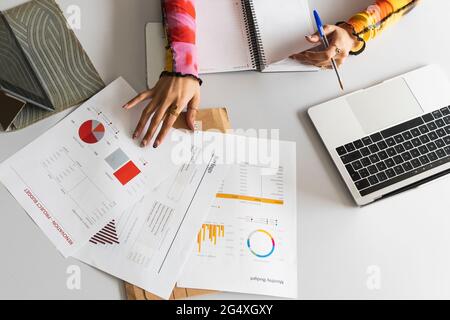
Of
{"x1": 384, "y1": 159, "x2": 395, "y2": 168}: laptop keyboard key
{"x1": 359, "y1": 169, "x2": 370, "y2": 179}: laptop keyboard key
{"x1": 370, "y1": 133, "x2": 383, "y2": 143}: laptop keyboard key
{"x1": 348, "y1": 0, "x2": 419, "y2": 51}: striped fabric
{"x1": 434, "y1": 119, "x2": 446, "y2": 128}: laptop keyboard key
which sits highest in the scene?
{"x1": 348, "y1": 0, "x2": 419, "y2": 51}: striped fabric

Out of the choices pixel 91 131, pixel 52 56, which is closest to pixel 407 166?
pixel 91 131

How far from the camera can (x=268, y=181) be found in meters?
0.78

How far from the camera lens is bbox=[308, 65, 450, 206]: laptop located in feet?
2.61

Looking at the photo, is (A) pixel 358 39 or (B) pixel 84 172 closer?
(B) pixel 84 172

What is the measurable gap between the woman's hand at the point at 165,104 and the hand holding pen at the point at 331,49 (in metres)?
0.24

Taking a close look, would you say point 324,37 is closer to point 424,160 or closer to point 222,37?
point 222,37

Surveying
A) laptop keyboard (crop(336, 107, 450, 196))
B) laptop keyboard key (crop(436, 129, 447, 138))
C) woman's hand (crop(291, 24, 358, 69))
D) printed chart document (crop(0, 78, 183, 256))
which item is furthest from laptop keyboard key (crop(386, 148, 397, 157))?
printed chart document (crop(0, 78, 183, 256))

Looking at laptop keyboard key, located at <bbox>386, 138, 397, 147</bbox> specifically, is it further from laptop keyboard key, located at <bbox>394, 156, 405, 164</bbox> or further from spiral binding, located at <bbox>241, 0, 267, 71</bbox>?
spiral binding, located at <bbox>241, 0, 267, 71</bbox>

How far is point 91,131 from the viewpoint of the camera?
2.47ft

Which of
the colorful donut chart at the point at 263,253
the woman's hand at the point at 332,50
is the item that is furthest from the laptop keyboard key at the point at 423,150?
the colorful donut chart at the point at 263,253

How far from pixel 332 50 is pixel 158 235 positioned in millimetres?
499

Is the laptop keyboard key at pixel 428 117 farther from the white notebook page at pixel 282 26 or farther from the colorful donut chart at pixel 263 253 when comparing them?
the colorful donut chart at pixel 263 253

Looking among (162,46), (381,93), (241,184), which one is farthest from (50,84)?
(381,93)

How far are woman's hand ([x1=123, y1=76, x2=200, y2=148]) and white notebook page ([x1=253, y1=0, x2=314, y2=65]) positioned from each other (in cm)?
18
